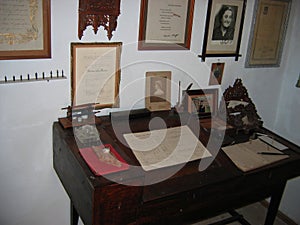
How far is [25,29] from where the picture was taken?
4.91 feet

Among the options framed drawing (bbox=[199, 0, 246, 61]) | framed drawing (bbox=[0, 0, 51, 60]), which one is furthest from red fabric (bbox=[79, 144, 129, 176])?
framed drawing (bbox=[199, 0, 246, 61])

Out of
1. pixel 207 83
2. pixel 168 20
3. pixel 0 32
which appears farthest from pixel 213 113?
pixel 0 32

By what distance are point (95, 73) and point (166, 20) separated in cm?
51

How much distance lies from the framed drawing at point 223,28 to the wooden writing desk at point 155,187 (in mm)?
532

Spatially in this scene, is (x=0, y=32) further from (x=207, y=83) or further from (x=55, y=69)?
(x=207, y=83)

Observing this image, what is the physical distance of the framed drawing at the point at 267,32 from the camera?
2164 mm

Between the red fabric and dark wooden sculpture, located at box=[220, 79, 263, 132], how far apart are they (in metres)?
0.82

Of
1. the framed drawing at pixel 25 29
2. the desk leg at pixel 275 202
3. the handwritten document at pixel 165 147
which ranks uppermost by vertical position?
the framed drawing at pixel 25 29

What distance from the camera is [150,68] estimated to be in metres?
1.90

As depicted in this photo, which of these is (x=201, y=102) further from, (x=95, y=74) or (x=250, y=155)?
(x=95, y=74)

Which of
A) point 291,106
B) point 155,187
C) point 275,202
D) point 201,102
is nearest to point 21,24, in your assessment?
point 155,187

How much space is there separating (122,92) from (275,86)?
130 cm

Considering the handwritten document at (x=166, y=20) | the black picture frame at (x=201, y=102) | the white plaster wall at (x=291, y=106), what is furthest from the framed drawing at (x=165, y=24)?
the white plaster wall at (x=291, y=106)

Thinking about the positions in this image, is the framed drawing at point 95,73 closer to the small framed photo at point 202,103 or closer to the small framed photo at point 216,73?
the small framed photo at point 202,103
